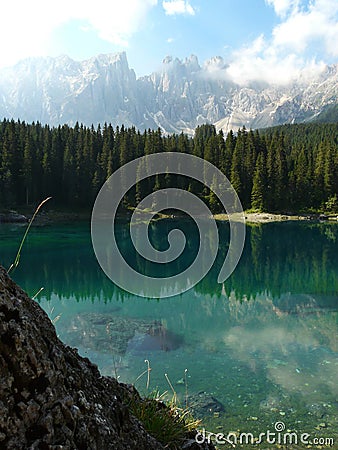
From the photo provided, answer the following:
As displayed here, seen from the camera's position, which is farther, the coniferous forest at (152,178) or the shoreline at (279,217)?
the coniferous forest at (152,178)

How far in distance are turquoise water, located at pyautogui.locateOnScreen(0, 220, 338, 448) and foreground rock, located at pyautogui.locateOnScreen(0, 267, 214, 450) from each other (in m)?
1.20

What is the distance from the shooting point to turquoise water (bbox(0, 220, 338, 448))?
1039 cm

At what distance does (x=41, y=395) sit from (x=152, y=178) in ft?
248

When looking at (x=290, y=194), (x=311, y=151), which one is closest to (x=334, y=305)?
(x=290, y=194)

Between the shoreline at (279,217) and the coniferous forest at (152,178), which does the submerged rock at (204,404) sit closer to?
the shoreline at (279,217)

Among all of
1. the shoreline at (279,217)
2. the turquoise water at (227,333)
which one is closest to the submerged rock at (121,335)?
the turquoise water at (227,333)

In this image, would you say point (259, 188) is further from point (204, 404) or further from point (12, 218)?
point (204, 404)

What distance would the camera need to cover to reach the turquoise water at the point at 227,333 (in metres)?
10.4

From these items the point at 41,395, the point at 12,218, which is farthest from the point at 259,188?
the point at 41,395

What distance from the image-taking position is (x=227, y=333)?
1633cm

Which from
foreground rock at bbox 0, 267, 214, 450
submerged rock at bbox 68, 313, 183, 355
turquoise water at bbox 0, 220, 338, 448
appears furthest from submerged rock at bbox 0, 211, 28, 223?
foreground rock at bbox 0, 267, 214, 450

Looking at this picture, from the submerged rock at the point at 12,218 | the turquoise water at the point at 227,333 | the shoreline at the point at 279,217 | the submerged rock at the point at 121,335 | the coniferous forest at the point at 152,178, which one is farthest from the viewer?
the coniferous forest at the point at 152,178

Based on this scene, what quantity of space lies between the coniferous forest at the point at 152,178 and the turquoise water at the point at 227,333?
1611 inches

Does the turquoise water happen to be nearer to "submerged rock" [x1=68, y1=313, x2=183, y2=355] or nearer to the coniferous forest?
"submerged rock" [x1=68, y1=313, x2=183, y2=355]
